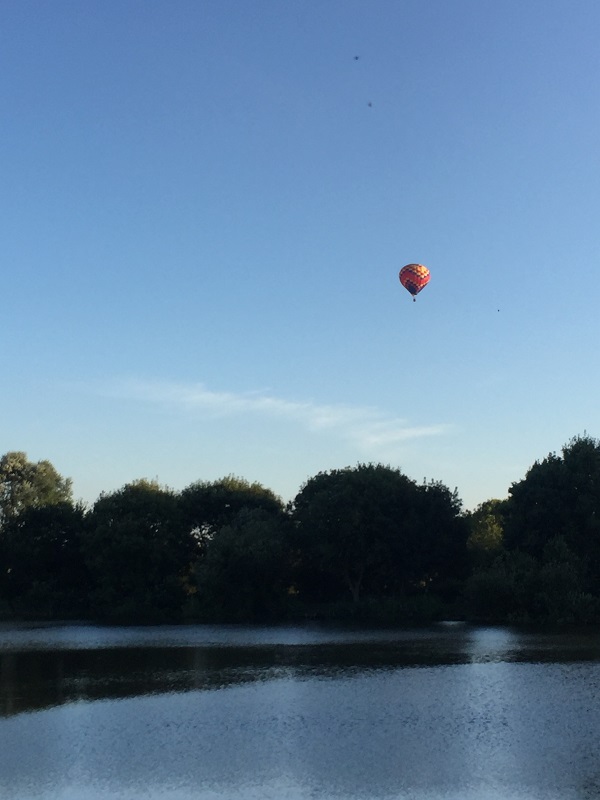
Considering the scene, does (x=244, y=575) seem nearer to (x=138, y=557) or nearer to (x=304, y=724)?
(x=138, y=557)

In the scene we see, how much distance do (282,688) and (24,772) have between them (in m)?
12.9

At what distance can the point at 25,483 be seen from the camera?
10181 centimetres

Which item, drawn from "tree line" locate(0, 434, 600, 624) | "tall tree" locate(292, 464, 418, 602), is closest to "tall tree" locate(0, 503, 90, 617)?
"tree line" locate(0, 434, 600, 624)

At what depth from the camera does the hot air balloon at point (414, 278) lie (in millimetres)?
55375

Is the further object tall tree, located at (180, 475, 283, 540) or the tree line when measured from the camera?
tall tree, located at (180, 475, 283, 540)

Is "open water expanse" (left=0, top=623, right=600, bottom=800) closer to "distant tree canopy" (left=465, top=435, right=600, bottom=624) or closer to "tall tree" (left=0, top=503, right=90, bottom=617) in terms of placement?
"distant tree canopy" (left=465, top=435, right=600, bottom=624)

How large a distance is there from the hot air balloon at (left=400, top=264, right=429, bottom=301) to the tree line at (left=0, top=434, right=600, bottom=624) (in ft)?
61.0

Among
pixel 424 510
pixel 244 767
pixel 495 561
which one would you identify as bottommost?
pixel 244 767

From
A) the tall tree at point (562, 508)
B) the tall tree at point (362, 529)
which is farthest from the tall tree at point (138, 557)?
the tall tree at point (562, 508)

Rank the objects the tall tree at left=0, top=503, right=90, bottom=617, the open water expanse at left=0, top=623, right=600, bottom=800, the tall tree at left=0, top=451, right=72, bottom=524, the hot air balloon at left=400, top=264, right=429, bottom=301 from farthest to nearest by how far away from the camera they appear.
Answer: the tall tree at left=0, top=451, right=72, bottom=524 < the tall tree at left=0, top=503, right=90, bottom=617 < the hot air balloon at left=400, top=264, right=429, bottom=301 < the open water expanse at left=0, top=623, right=600, bottom=800

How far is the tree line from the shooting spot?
62156 millimetres

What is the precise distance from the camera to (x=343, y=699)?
27.7m

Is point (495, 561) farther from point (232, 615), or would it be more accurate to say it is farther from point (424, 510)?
point (232, 615)

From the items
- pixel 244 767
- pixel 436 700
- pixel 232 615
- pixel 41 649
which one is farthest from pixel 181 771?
pixel 232 615
